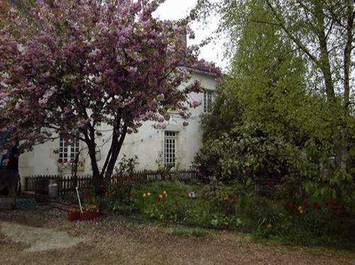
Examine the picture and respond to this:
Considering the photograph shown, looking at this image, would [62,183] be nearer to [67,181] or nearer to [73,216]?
[67,181]

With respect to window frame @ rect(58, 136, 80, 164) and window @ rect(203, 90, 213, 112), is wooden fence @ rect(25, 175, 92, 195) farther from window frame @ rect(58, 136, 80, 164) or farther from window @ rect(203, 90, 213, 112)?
window @ rect(203, 90, 213, 112)

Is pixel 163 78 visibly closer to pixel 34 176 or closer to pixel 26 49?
pixel 26 49

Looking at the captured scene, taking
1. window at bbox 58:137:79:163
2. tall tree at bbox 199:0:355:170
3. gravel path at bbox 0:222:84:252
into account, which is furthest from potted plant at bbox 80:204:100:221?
window at bbox 58:137:79:163

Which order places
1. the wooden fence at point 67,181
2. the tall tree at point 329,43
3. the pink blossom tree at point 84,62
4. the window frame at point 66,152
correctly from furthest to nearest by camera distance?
the window frame at point 66,152 < the wooden fence at point 67,181 < the pink blossom tree at point 84,62 < the tall tree at point 329,43

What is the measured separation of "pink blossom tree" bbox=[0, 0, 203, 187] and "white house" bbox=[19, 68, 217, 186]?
3974 mm

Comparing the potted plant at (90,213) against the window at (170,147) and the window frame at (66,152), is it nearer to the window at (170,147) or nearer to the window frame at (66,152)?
the window frame at (66,152)

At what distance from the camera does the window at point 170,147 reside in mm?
20766

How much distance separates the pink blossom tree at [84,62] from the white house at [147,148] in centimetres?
397

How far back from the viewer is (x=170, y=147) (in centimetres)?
2103

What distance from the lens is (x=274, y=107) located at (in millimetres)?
8188

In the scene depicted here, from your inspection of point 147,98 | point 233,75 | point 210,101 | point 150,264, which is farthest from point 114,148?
point 210,101

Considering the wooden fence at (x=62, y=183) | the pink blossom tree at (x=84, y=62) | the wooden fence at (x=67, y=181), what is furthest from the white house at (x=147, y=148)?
the pink blossom tree at (x=84, y=62)

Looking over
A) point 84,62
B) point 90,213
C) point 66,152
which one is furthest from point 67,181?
point 84,62

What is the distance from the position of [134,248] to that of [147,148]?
477 inches
